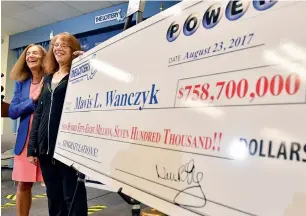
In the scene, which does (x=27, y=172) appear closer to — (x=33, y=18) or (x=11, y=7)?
(x=11, y=7)

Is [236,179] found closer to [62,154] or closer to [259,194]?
[259,194]

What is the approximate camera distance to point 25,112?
6.07ft

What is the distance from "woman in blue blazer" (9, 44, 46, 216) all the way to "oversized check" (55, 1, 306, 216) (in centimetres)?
103

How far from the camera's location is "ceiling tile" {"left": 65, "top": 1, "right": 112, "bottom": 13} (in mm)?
4227

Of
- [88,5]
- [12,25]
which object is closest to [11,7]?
[12,25]

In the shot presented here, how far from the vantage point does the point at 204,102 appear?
2.04 feet

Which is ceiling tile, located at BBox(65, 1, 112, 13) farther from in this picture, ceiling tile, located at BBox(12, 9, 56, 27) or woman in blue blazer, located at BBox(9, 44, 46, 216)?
woman in blue blazer, located at BBox(9, 44, 46, 216)

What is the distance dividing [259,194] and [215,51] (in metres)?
0.31

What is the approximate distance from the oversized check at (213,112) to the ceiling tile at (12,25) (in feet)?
16.5

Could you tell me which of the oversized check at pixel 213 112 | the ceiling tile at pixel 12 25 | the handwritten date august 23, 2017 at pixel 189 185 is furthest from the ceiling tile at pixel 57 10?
the handwritten date august 23, 2017 at pixel 189 185

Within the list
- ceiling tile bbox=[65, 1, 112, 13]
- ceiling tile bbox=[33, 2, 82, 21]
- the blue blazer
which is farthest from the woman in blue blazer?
ceiling tile bbox=[33, 2, 82, 21]

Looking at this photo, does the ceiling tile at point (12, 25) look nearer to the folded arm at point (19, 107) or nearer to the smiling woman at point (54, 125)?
the folded arm at point (19, 107)

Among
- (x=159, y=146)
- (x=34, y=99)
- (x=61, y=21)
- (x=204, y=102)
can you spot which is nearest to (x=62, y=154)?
(x=34, y=99)

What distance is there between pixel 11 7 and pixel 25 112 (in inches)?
139
